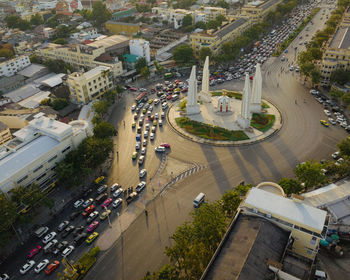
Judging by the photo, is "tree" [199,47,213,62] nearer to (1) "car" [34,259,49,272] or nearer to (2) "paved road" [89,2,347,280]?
(2) "paved road" [89,2,347,280]

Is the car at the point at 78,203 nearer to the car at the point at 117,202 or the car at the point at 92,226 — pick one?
the car at the point at 92,226


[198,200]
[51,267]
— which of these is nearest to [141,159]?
[198,200]

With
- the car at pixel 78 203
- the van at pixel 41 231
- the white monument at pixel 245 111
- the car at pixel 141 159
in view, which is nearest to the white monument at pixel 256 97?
the white monument at pixel 245 111

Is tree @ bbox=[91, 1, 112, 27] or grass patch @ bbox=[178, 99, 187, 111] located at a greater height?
tree @ bbox=[91, 1, 112, 27]

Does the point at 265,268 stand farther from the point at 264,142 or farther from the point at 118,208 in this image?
the point at 264,142

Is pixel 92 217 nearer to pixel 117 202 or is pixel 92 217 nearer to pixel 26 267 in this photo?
pixel 117 202

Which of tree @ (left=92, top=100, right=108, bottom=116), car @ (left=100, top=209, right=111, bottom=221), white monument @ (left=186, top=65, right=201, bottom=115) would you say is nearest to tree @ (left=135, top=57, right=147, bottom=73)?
tree @ (left=92, top=100, right=108, bottom=116)
